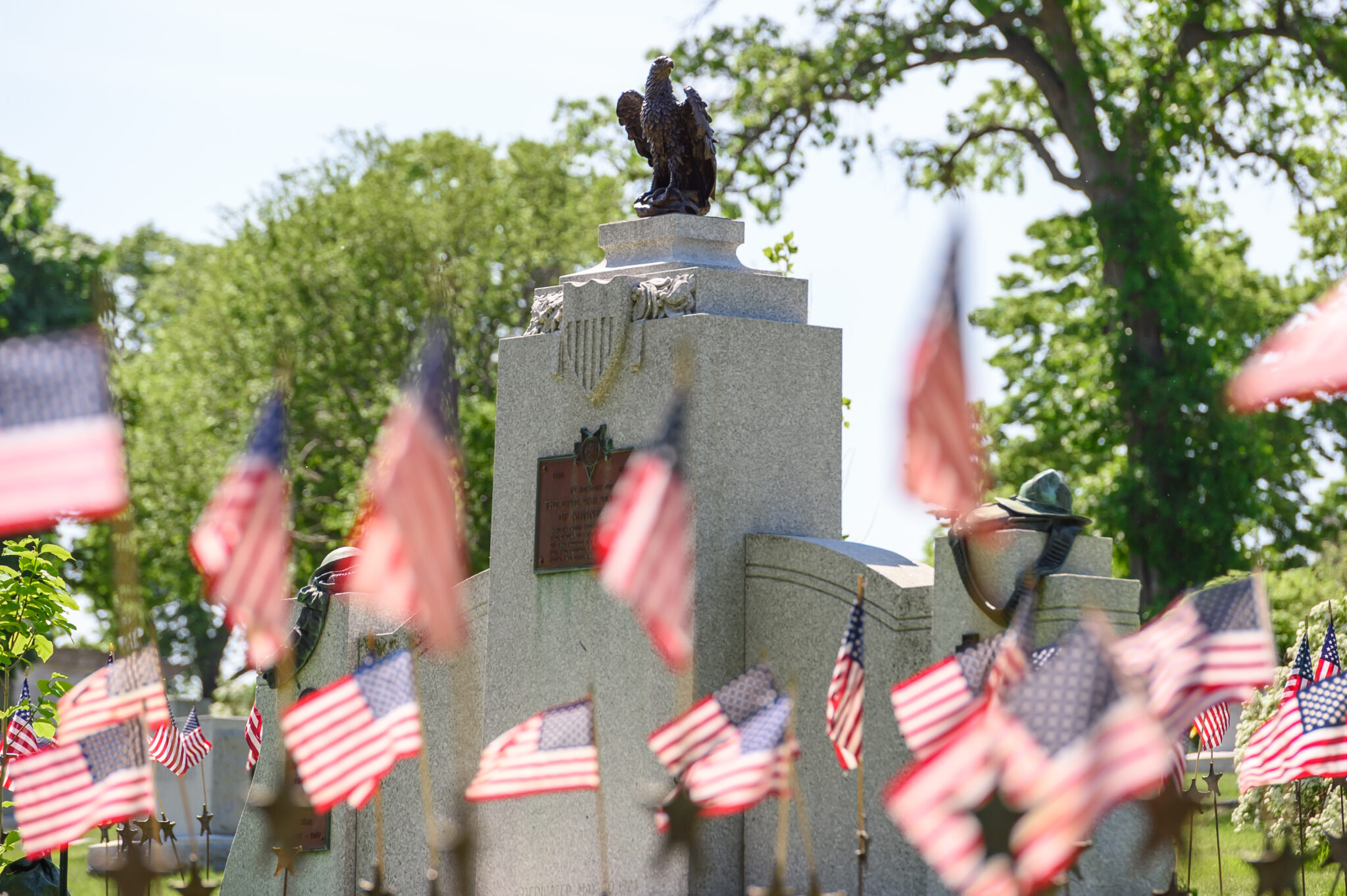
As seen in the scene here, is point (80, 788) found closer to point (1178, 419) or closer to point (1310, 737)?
point (1310, 737)

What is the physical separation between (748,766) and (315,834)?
6.17 meters

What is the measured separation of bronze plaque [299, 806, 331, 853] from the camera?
13766 millimetres

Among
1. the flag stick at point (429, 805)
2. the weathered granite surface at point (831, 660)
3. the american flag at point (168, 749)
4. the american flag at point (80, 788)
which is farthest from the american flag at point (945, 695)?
the american flag at point (168, 749)

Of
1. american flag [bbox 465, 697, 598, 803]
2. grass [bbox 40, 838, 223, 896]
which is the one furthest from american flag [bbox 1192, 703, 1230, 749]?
grass [bbox 40, 838, 223, 896]

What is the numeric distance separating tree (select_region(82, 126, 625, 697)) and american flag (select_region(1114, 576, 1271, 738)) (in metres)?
27.6

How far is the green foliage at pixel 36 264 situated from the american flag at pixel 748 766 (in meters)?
29.5

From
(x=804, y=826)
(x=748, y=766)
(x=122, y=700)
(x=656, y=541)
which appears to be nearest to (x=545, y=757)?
(x=748, y=766)

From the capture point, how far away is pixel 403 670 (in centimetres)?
909

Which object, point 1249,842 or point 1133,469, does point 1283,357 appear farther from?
point 1133,469

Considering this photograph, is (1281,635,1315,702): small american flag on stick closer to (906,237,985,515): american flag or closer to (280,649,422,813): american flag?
(906,237,985,515): american flag

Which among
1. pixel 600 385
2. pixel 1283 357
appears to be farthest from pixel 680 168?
pixel 1283 357

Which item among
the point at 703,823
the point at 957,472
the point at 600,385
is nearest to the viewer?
the point at 957,472

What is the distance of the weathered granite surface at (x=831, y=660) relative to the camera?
10.5 metres

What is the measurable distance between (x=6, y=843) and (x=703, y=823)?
A: 4.59 metres
